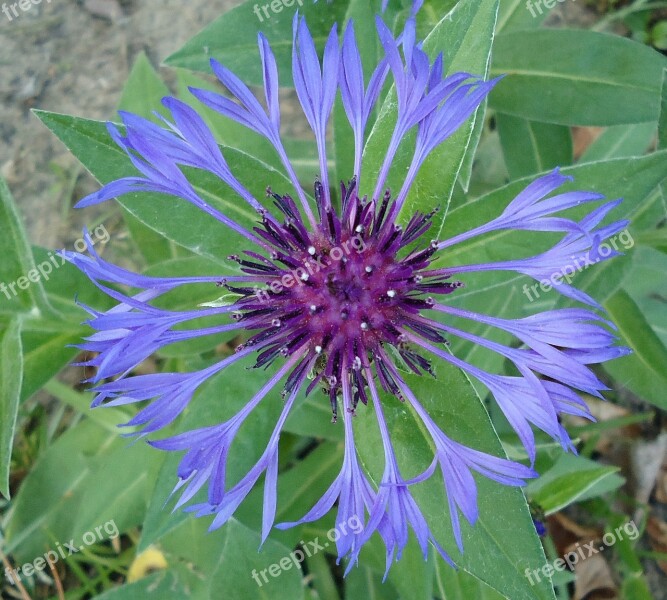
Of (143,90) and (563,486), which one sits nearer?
(563,486)

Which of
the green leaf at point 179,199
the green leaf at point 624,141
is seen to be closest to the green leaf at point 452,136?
the green leaf at point 179,199

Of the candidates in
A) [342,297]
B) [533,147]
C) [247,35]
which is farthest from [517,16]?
[342,297]

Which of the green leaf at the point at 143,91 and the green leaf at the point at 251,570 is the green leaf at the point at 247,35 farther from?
the green leaf at the point at 251,570

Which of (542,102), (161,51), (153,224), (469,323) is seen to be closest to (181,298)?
(153,224)

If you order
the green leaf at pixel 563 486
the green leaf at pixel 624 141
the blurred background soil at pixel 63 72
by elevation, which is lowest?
the green leaf at pixel 563 486

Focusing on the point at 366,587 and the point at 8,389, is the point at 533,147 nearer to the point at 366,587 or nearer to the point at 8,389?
the point at 366,587
